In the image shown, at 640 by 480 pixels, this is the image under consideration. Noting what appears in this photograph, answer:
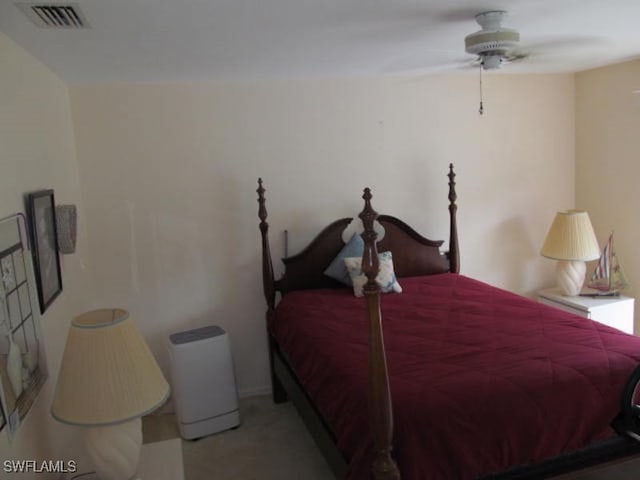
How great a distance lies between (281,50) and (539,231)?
271 cm

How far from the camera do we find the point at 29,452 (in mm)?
1765

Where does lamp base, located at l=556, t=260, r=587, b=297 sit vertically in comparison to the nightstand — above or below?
above

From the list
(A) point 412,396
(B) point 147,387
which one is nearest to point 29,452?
(B) point 147,387

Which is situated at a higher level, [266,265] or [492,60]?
[492,60]

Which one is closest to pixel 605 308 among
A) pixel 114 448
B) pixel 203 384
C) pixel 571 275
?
pixel 571 275

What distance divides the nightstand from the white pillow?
1306 millimetres

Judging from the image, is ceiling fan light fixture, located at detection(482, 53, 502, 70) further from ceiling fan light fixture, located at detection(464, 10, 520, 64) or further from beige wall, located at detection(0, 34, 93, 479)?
beige wall, located at detection(0, 34, 93, 479)

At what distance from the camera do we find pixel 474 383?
75.9 inches

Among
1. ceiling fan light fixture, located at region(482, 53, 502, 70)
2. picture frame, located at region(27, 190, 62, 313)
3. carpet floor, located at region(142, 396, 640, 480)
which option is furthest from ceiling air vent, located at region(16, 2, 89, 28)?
carpet floor, located at region(142, 396, 640, 480)

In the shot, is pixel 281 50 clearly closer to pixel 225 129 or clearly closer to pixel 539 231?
pixel 225 129

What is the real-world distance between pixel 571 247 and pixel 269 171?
2.24m

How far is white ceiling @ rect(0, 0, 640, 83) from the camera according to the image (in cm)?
196

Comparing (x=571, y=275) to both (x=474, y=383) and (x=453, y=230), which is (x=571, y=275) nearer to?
(x=453, y=230)

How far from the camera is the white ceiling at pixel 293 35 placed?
6.45 ft
